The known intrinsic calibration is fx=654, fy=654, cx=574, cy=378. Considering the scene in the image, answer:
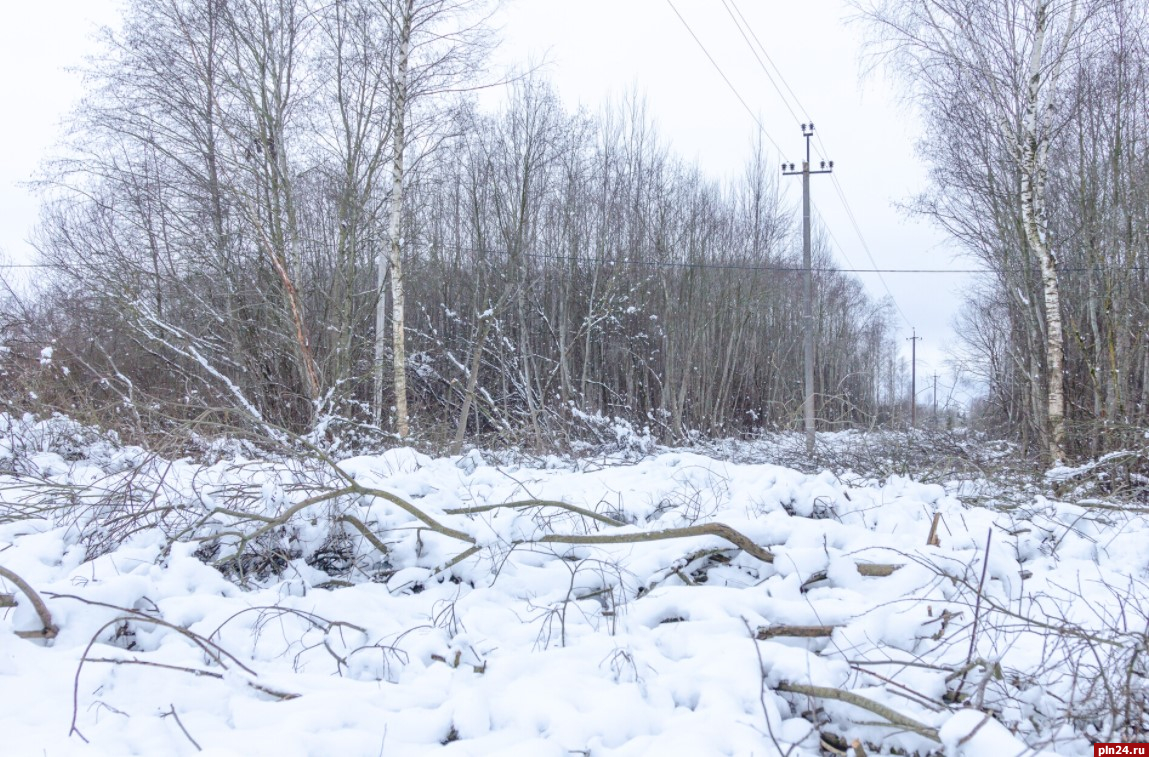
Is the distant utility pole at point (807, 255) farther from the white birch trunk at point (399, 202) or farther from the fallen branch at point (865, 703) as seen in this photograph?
the fallen branch at point (865, 703)

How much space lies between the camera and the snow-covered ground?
255 centimetres

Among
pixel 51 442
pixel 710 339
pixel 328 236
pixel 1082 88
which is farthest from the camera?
pixel 710 339

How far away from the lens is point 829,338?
1682 inches

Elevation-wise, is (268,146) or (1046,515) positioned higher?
(268,146)

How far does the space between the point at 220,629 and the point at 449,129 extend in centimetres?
1130

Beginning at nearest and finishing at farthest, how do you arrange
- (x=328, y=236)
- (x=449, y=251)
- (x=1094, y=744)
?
1. (x=1094, y=744)
2. (x=328, y=236)
3. (x=449, y=251)

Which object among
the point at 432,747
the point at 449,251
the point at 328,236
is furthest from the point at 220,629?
the point at 449,251

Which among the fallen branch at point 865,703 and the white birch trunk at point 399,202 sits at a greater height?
the white birch trunk at point 399,202

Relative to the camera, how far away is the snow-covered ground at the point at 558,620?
2.55m

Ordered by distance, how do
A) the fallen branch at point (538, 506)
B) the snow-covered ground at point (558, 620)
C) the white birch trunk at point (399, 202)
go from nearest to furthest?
the snow-covered ground at point (558, 620), the fallen branch at point (538, 506), the white birch trunk at point (399, 202)

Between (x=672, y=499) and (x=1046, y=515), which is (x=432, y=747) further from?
(x=1046, y=515)

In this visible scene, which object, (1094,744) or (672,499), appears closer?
(1094,744)

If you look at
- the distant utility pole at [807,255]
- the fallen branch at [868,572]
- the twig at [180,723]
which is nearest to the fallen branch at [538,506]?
the fallen branch at [868,572]

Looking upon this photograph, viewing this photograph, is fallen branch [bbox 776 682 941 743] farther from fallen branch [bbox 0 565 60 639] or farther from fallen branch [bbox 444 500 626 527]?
fallen branch [bbox 0 565 60 639]
